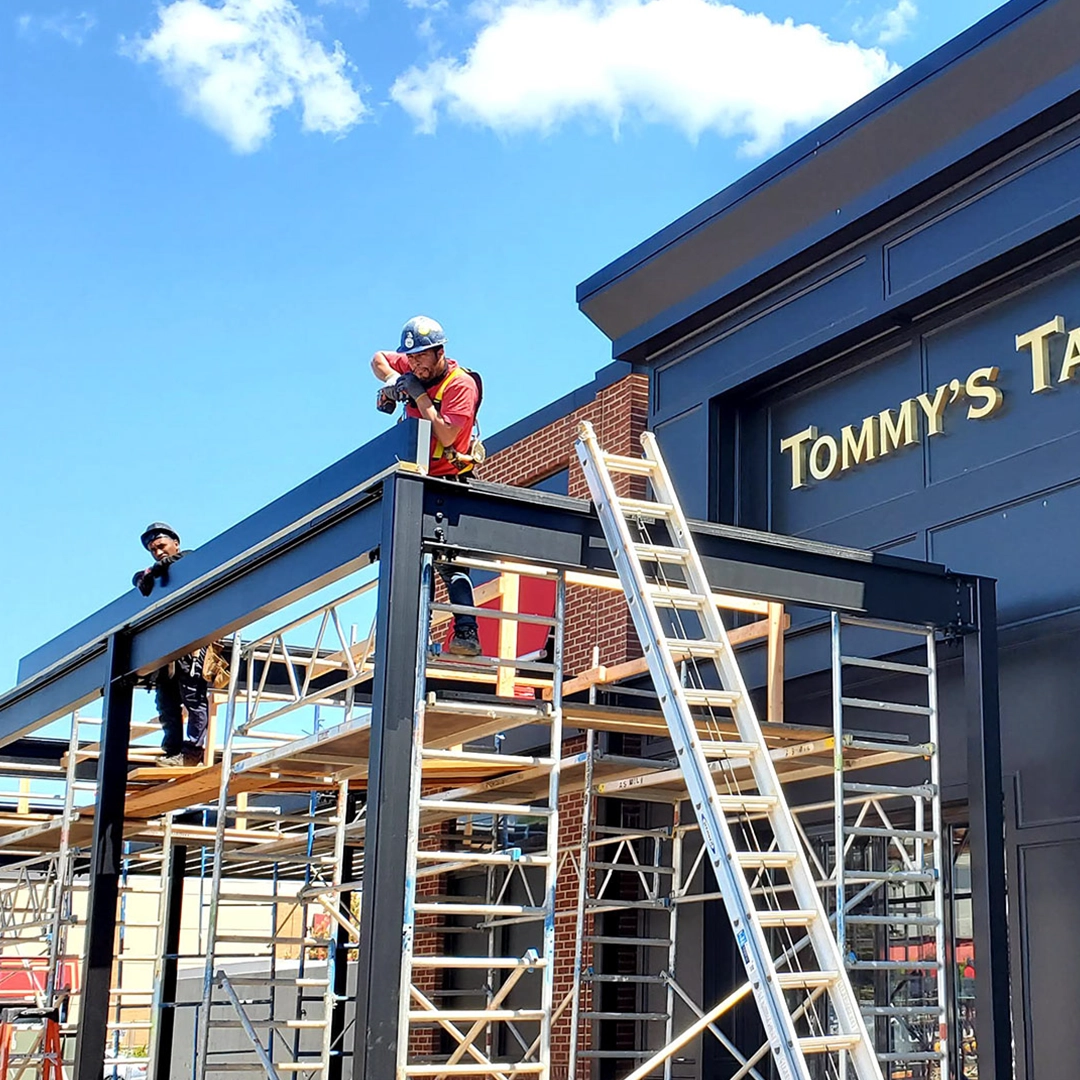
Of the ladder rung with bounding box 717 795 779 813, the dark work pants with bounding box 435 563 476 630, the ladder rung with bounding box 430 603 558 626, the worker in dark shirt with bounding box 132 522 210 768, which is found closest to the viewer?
the ladder rung with bounding box 717 795 779 813

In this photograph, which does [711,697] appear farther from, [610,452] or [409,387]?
[610,452]

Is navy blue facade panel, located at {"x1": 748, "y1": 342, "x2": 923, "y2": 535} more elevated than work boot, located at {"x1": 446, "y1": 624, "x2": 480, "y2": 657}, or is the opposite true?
navy blue facade panel, located at {"x1": 748, "y1": 342, "x2": 923, "y2": 535}

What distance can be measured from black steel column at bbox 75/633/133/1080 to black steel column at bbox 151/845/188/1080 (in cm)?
404

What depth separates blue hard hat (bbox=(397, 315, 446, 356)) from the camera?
9469 mm

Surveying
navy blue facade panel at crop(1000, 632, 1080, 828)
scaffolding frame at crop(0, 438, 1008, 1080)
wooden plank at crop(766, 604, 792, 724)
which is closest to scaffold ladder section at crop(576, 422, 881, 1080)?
scaffolding frame at crop(0, 438, 1008, 1080)

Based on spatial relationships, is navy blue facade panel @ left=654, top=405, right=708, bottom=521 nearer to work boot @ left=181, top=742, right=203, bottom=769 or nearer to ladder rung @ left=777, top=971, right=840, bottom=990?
work boot @ left=181, top=742, right=203, bottom=769

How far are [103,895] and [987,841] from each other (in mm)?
6383

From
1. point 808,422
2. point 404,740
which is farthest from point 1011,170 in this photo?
point 404,740

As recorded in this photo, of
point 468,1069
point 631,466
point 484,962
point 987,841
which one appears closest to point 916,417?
point 987,841

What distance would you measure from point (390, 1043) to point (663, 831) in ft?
20.3

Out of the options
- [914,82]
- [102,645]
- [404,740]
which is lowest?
[404,740]

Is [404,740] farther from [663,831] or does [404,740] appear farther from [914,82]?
[914,82]

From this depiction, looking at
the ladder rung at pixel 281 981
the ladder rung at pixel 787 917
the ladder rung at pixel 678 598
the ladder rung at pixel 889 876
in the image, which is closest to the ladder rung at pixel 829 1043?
the ladder rung at pixel 787 917

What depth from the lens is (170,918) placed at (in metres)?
17.1
